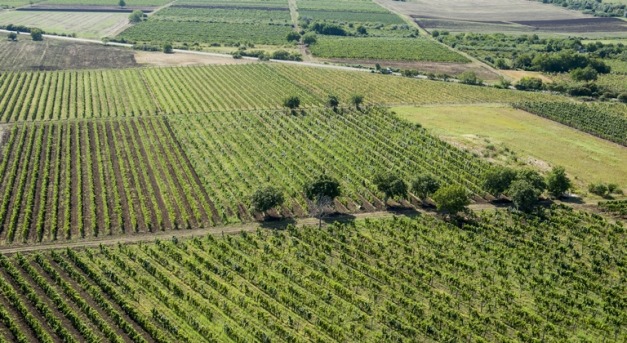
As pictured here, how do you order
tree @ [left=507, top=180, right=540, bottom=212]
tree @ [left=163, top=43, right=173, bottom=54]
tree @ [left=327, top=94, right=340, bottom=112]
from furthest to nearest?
tree @ [left=163, top=43, right=173, bottom=54] < tree @ [left=327, top=94, right=340, bottom=112] < tree @ [left=507, top=180, right=540, bottom=212]

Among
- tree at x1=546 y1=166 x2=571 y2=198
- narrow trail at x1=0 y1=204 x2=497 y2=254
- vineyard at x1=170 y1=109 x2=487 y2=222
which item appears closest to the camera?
narrow trail at x1=0 y1=204 x2=497 y2=254

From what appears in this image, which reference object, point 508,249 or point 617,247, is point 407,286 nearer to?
point 508,249

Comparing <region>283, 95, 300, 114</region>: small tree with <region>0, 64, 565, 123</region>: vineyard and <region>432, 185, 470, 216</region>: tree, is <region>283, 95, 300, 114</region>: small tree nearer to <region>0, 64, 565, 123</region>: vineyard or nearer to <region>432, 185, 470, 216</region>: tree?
<region>0, 64, 565, 123</region>: vineyard

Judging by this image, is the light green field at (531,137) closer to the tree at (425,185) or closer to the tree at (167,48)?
the tree at (425,185)

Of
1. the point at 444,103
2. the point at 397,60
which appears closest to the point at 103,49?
the point at 397,60

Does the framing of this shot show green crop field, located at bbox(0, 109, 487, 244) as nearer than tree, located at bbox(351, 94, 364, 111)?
Yes

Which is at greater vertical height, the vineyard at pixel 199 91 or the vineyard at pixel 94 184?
the vineyard at pixel 199 91

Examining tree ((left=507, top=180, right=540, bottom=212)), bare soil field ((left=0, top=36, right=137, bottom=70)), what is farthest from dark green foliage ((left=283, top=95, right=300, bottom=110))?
bare soil field ((left=0, top=36, right=137, bottom=70))

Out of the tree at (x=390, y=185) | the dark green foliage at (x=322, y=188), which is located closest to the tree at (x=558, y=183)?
the tree at (x=390, y=185)
